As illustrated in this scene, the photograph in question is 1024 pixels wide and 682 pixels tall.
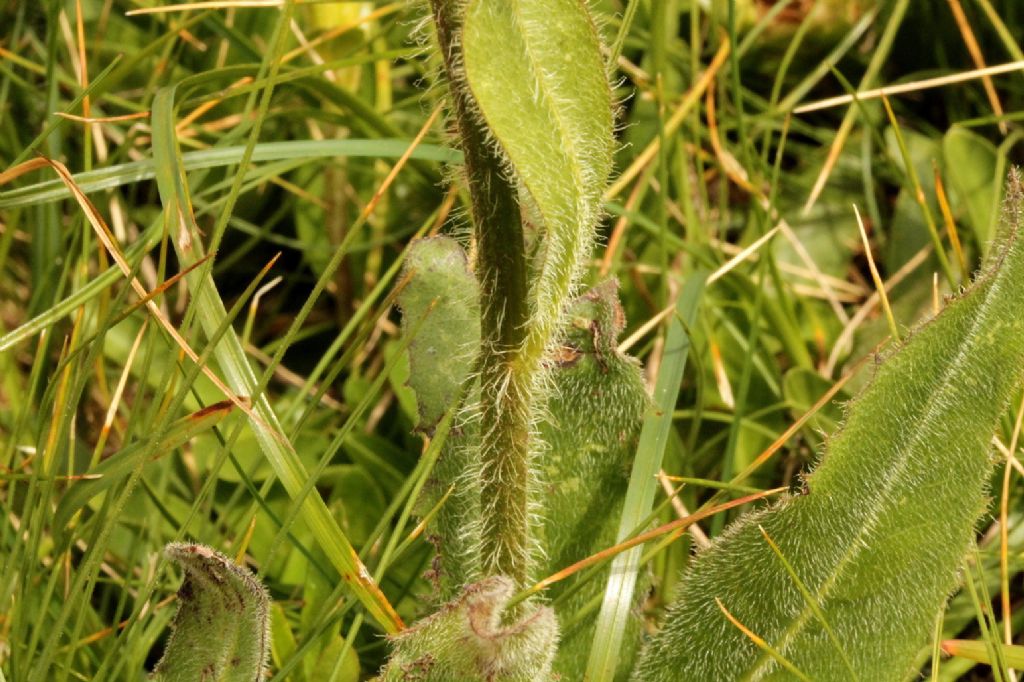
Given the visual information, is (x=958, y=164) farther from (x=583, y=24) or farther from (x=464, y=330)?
(x=583, y=24)

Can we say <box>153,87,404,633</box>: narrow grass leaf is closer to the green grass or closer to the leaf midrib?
the green grass

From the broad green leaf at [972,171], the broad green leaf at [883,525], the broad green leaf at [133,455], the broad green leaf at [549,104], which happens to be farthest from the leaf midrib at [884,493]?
the broad green leaf at [972,171]

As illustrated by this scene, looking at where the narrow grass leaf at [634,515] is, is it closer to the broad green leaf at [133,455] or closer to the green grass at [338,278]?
the green grass at [338,278]

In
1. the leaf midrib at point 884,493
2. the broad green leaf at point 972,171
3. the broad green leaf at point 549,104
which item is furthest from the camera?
the broad green leaf at point 972,171

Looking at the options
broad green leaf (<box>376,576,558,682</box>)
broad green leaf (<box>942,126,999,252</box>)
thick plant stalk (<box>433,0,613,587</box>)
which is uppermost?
thick plant stalk (<box>433,0,613,587</box>)

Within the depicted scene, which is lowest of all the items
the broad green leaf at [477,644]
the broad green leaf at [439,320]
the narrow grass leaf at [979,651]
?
the narrow grass leaf at [979,651]

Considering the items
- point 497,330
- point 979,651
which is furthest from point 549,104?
point 979,651

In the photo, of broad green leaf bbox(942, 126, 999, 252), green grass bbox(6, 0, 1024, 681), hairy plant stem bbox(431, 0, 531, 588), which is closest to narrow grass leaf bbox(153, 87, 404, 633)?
green grass bbox(6, 0, 1024, 681)
